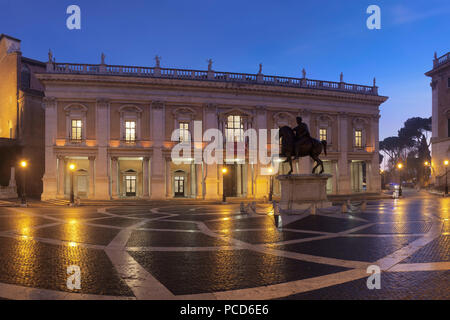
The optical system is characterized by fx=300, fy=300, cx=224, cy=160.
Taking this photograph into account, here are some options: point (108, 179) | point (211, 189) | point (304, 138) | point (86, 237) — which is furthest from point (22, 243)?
point (211, 189)

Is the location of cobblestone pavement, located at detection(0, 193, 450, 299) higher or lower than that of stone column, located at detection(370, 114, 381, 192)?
lower

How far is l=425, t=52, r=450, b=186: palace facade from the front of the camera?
130 feet

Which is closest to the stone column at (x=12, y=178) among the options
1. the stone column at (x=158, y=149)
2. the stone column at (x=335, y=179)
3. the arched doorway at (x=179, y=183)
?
the stone column at (x=158, y=149)

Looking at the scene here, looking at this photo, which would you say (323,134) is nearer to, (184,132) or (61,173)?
(184,132)

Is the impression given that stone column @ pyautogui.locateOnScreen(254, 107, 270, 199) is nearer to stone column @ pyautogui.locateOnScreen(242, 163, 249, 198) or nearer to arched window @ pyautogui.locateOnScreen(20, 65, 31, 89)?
stone column @ pyautogui.locateOnScreen(242, 163, 249, 198)

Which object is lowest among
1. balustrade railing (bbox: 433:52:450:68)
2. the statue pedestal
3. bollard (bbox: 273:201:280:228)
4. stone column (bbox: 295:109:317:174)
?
bollard (bbox: 273:201:280:228)

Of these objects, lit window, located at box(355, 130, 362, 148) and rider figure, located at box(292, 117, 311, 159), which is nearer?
rider figure, located at box(292, 117, 311, 159)

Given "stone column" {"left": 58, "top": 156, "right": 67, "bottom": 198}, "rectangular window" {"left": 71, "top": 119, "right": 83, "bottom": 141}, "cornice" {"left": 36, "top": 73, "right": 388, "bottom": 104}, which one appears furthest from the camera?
"rectangular window" {"left": 71, "top": 119, "right": 83, "bottom": 141}

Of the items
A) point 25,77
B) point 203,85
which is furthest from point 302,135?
point 25,77

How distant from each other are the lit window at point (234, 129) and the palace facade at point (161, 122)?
0.36ft

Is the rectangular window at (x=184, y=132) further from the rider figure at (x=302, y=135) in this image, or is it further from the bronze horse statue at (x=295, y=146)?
the rider figure at (x=302, y=135)

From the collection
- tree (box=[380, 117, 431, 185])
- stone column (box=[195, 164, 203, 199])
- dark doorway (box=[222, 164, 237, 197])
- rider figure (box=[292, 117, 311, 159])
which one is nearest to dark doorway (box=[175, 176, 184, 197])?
stone column (box=[195, 164, 203, 199])

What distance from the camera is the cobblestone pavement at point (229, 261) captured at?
5273mm

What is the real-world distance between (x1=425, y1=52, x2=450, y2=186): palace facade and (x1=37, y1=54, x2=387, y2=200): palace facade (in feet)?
41.4
